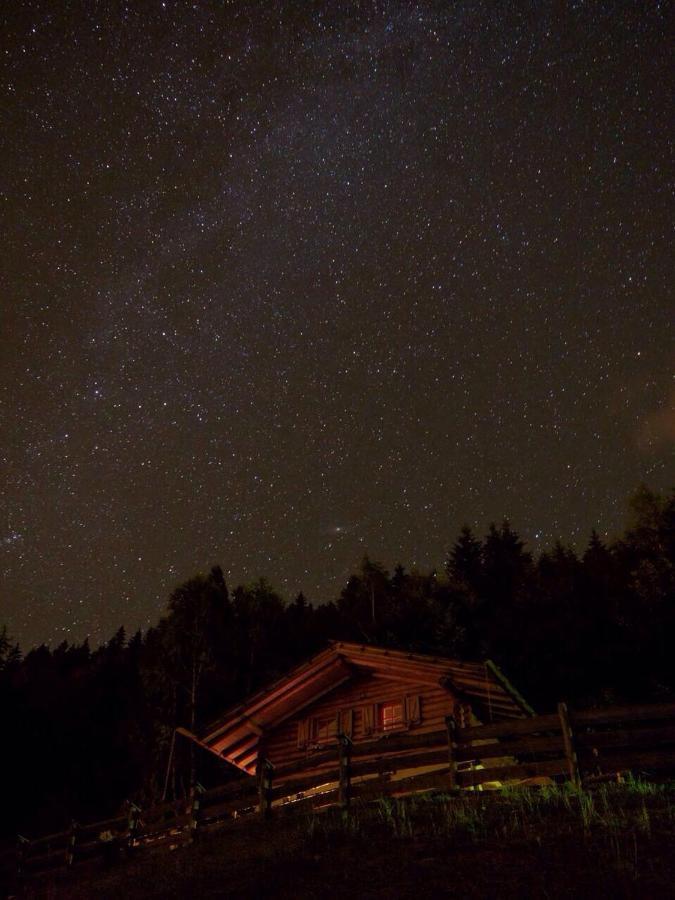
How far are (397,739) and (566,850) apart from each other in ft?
17.6

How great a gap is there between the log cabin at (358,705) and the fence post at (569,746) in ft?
21.8

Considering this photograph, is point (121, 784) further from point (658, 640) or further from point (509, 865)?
point (509, 865)

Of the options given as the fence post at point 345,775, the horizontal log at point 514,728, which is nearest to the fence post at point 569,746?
the horizontal log at point 514,728

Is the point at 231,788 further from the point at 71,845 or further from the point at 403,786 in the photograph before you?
the point at 71,845

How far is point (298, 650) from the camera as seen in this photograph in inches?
2260

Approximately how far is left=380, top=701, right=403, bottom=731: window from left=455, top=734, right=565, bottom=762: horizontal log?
855 cm

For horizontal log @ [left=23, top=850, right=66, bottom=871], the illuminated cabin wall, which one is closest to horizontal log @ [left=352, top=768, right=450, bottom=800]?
the illuminated cabin wall

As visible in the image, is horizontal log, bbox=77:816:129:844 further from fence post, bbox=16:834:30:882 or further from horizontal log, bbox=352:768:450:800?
horizontal log, bbox=352:768:450:800

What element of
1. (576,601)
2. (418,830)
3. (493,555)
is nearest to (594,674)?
(576,601)

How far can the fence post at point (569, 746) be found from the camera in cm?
1130

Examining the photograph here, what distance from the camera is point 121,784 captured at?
5672 cm

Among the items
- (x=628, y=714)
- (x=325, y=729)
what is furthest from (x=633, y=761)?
(x=325, y=729)

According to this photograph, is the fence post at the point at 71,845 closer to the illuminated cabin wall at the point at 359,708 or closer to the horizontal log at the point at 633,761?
the illuminated cabin wall at the point at 359,708

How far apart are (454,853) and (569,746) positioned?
11.8 feet
